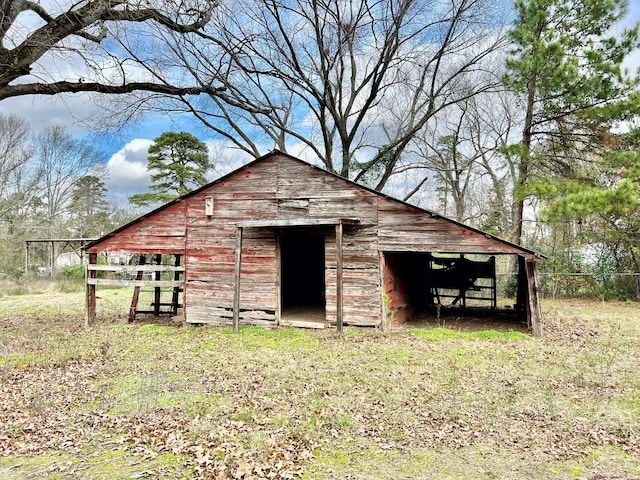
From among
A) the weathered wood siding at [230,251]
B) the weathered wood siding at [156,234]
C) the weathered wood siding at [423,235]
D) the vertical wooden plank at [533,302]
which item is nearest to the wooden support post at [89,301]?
the weathered wood siding at [156,234]

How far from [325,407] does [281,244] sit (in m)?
6.85

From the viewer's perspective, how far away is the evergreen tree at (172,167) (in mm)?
28594

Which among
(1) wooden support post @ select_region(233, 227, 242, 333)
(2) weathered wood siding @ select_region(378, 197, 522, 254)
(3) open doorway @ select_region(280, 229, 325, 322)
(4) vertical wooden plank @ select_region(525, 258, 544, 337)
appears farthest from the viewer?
(3) open doorway @ select_region(280, 229, 325, 322)

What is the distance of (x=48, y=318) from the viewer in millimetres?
13953

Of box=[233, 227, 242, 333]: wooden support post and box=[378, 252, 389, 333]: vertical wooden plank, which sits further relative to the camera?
box=[233, 227, 242, 333]: wooden support post

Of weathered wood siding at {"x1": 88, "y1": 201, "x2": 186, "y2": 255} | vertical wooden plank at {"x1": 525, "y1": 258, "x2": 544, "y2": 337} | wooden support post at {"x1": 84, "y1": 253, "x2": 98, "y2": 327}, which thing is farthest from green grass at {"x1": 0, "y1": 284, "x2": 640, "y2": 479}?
weathered wood siding at {"x1": 88, "y1": 201, "x2": 186, "y2": 255}

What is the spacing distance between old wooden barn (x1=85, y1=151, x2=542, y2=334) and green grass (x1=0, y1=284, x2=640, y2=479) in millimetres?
1555

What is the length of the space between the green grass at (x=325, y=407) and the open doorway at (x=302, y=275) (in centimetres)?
478

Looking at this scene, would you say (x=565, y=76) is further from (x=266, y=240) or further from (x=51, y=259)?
(x=51, y=259)

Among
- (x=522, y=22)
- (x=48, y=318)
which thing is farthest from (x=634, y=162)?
(x=48, y=318)

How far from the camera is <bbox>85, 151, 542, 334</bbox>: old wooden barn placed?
1062 centimetres

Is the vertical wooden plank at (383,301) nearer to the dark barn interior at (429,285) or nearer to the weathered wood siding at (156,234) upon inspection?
the dark barn interior at (429,285)

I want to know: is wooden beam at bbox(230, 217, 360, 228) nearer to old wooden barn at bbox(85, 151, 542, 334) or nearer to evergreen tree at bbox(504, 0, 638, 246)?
old wooden barn at bbox(85, 151, 542, 334)

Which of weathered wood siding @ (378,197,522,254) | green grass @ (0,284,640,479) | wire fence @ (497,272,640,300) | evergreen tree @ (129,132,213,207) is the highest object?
evergreen tree @ (129,132,213,207)
